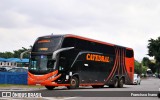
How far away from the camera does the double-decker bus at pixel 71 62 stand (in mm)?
26375

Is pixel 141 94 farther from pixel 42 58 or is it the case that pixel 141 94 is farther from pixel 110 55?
pixel 110 55

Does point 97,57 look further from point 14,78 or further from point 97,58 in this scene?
point 14,78

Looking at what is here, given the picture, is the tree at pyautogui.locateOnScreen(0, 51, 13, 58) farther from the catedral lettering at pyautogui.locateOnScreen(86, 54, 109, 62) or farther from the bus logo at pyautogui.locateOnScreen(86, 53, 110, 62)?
the catedral lettering at pyautogui.locateOnScreen(86, 54, 109, 62)

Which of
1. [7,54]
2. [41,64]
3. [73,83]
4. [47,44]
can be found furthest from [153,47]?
[41,64]

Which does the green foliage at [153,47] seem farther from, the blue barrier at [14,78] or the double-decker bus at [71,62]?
the double-decker bus at [71,62]

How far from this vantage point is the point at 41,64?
26594 mm

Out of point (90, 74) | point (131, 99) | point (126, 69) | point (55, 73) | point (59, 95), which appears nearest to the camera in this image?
point (131, 99)

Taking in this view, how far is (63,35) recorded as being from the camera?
26844mm

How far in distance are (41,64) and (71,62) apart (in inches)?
92.7

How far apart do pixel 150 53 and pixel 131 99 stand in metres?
103

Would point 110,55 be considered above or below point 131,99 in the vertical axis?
above

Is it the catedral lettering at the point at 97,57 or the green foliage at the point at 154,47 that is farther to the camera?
the green foliage at the point at 154,47

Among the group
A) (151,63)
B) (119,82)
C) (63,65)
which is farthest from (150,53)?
(63,65)

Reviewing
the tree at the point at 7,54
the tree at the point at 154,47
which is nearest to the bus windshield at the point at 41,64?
the tree at the point at 154,47
